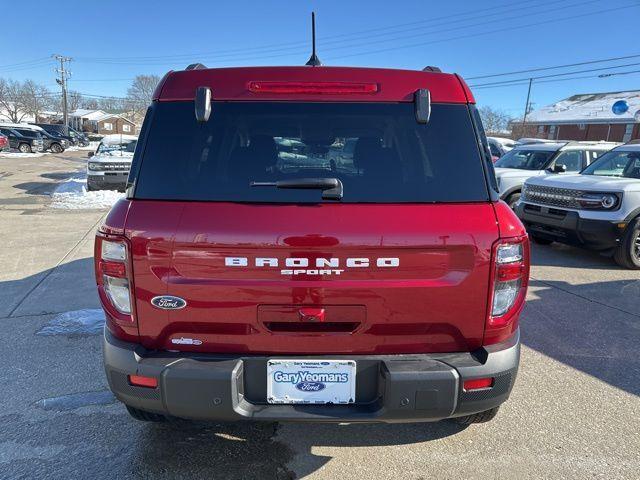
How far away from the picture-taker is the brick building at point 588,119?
44.2 metres

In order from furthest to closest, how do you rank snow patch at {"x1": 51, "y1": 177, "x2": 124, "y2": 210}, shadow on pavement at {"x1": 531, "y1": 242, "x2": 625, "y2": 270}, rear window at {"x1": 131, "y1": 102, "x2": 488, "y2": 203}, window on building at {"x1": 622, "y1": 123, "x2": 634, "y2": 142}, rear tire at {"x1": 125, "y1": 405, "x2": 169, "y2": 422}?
window on building at {"x1": 622, "y1": 123, "x2": 634, "y2": 142}, snow patch at {"x1": 51, "y1": 177, "x2": 124, "y2": 210}, shadow on pavement at {"x1": 531, "y1": 242, "x2": 625, "y2": 270}, rear tire at {"x1": 125, "y1": 405, "x2": 169, "y2": 422}, rear window at {"x1": 131, "y1": 102, "x2": 488, "y2": 203}

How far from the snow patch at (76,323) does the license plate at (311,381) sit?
286 cm

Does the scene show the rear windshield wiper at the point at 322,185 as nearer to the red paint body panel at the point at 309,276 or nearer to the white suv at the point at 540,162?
the red paint body panel at the point at 309,276

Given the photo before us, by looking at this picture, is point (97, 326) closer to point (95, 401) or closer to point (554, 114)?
point (95, 401)

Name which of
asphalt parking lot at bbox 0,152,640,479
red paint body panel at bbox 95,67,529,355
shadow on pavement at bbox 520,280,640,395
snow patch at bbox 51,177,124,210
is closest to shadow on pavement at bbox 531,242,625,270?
shadow on pavement at bbox 520,280,640,395

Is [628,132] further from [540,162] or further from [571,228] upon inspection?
[571,228]

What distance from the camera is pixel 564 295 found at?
220 inches

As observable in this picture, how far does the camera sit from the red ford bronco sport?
6.67ft

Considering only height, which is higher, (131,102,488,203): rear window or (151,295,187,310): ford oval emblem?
(131,102,488,203): rear window

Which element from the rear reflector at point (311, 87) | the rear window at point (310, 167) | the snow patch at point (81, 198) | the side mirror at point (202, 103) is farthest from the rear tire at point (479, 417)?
the snow patch at point (81, 198)

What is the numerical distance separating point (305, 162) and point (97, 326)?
10.1 feet

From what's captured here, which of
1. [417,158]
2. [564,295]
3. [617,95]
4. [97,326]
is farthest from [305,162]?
[617,95]

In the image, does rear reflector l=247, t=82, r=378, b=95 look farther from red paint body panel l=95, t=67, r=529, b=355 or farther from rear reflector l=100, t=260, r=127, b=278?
rear reflector l=100, t=260, r=127, b=278

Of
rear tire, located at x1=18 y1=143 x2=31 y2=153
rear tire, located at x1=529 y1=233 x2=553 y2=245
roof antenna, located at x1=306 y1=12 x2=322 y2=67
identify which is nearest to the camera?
roof antenna, located at x1=306 y1=12 x2=322 y2=67
